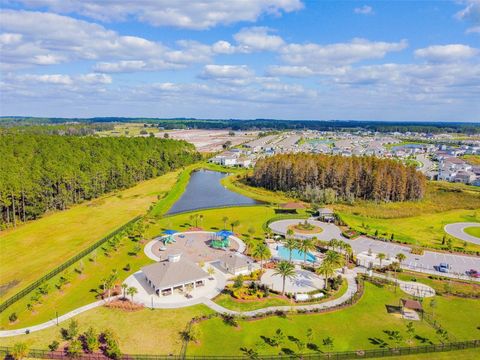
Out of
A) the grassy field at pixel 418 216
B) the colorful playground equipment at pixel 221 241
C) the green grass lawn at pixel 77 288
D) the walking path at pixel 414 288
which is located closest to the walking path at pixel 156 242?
the green grass lawn at pixel 77 288

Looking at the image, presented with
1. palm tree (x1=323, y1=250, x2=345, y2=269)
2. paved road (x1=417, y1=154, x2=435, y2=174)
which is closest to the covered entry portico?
palm tree (x1=323, y1=250, x2=345, y2=269)

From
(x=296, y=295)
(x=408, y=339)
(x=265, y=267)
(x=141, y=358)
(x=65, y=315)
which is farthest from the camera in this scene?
(x=265, y=267)

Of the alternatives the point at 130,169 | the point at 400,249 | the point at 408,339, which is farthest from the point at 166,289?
the point at 130,169

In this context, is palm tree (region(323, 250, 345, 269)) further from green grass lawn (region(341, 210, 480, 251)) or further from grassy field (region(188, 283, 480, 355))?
green grass lawn (region(341, 210, 480, 251))

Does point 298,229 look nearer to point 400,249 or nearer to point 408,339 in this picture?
point 400,249

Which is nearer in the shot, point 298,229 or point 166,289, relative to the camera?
point 166,289

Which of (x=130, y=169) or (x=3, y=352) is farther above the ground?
(x=130, y=169)
